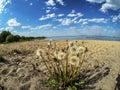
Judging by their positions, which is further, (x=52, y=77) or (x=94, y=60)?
(x=94, y=60)

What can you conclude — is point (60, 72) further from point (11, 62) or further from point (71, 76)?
point (11, 62)

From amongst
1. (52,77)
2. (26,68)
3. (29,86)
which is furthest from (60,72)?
(26,68)

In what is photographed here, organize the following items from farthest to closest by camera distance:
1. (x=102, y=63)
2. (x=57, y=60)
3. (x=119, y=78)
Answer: (x=102, y=63) < (x=119, y=78) < (x=57, y=60)

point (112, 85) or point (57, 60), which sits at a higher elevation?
point (57, 60)

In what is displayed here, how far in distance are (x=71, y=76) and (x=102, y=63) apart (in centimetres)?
185

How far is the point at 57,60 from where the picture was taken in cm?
586

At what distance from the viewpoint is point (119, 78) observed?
6645 mm

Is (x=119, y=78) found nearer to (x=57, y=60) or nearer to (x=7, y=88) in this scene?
(x=57, y=60)

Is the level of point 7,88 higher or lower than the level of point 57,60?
lower

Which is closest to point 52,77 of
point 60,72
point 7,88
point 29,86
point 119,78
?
point 60,72

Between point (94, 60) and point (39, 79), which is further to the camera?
point (94, 60)

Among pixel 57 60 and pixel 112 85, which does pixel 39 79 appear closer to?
pixel 57 60

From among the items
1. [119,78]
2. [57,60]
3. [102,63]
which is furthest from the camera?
[102,63]

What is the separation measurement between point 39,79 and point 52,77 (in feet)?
1.25
